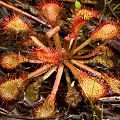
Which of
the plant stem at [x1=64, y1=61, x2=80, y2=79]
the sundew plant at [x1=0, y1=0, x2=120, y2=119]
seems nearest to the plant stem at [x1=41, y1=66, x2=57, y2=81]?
the sundew plant at [x1=0, y1=0, x2=120, y2=119]

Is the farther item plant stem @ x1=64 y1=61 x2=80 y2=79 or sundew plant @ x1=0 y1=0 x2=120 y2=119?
plant stem @ x1=64 y1=61 x2=80 y2=79

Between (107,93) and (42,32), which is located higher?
(42,32)

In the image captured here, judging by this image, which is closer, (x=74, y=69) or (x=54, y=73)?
(x=74, y=69)

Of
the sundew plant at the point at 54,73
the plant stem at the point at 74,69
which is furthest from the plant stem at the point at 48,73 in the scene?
the plant stem at the point at 74,69

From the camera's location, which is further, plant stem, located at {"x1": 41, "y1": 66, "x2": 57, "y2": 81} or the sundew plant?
plant stem, located at {"x1": 41, "y1": 66, "x2": 57, "y2": 81}

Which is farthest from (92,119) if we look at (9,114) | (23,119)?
(9,114)

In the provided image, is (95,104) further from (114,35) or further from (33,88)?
(114,35)

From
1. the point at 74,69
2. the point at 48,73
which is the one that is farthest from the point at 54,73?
the point at 74,69

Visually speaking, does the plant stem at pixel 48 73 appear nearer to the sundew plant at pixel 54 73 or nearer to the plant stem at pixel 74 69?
the sundew plant at pixel 54 73

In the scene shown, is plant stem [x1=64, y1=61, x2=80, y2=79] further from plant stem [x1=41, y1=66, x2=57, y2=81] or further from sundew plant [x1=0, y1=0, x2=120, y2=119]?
plant stem [x1=41, y1=66, x2=57, y2=81]

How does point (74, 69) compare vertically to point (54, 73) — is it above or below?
above

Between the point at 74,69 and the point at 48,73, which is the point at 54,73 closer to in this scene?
the point at 48,73
